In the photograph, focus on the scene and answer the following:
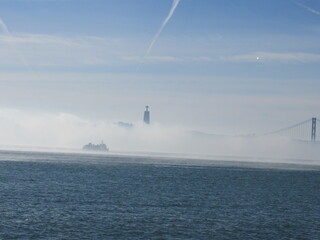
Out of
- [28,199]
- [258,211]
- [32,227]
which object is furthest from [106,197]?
[32,227]

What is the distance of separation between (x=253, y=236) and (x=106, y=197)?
41.1 m

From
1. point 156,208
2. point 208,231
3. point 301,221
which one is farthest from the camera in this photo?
point 156,208

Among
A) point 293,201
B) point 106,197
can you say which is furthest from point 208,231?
point 293,201

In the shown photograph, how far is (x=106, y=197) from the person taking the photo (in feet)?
318

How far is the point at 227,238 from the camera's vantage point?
5941 centimetres

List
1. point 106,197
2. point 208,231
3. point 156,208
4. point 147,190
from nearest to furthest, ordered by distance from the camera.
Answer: point 208,231 < point 156,208 < point 106,197 < point 147,190

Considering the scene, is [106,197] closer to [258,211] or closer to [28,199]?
[28,199]

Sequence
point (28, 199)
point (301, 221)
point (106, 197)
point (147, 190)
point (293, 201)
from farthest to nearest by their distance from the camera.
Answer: point (147, 190) → point (293, 201) → point (106, 197) → point (28, 199) → point (301, 221)

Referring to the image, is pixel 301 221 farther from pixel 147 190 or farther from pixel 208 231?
pixel 147 190

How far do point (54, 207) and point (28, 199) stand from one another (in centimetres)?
1126

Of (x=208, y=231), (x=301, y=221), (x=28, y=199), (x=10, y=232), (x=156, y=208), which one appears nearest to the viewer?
(x=10, y=232)

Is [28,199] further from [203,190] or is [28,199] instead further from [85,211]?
[203,190]

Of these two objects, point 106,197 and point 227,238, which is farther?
point 106,197

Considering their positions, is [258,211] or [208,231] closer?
[208,231]
